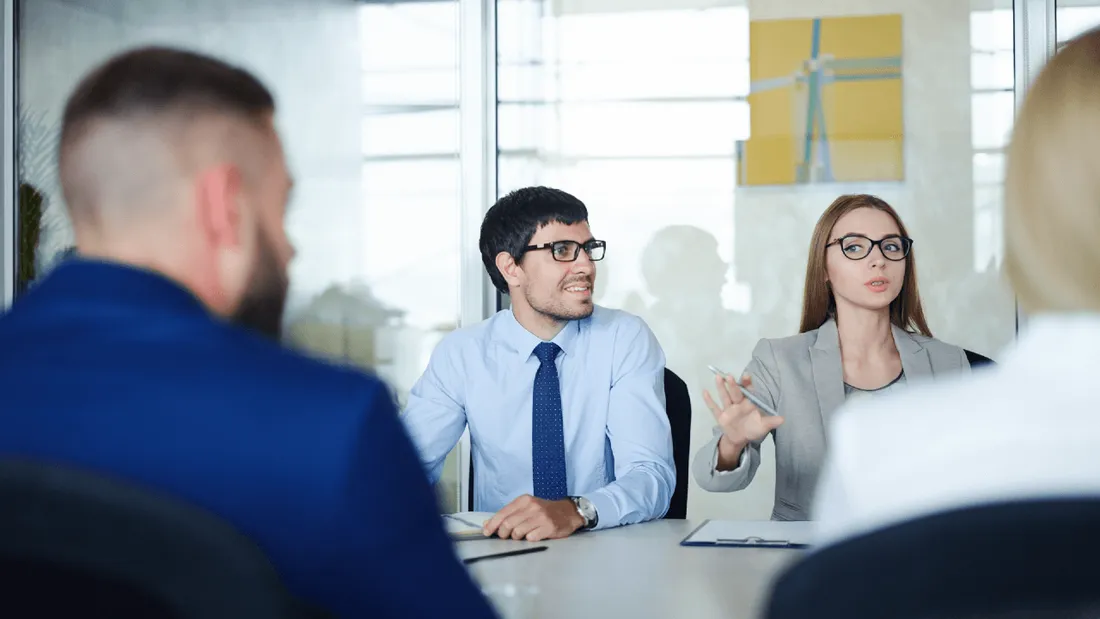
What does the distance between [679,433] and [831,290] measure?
0.70 metres

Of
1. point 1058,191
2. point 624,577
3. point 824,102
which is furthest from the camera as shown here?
point 824,102

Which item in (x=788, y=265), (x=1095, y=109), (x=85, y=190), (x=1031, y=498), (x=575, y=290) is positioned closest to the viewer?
(x=1031, y=498)

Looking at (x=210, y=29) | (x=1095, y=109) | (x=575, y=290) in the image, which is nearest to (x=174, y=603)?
(x=1095, y=109)

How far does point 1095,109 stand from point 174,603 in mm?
959

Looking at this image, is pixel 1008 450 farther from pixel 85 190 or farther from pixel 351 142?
pixel 351 142

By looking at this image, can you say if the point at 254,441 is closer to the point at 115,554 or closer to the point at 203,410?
the point at 203,410

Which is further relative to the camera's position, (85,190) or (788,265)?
(788,265)

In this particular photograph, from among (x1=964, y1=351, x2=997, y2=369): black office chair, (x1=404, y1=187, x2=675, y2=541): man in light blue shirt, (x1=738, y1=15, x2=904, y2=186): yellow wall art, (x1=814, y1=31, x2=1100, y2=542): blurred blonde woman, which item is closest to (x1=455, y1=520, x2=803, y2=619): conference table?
(x1=814, y1=31, x2=1100, y2=542): blurred blonde woman

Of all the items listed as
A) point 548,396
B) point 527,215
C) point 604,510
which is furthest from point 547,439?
point 527,215

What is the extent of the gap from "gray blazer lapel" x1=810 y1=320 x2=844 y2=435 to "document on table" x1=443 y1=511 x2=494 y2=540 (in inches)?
44.9

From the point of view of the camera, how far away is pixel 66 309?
0.98 metres

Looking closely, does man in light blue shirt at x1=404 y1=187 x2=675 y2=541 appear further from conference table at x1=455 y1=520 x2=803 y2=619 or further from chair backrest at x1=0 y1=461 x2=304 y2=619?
chair backrest at x1=0 y1=461 x2=304 y2=619

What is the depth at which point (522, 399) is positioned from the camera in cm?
314

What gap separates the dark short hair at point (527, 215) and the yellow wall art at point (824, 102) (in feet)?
4.19
